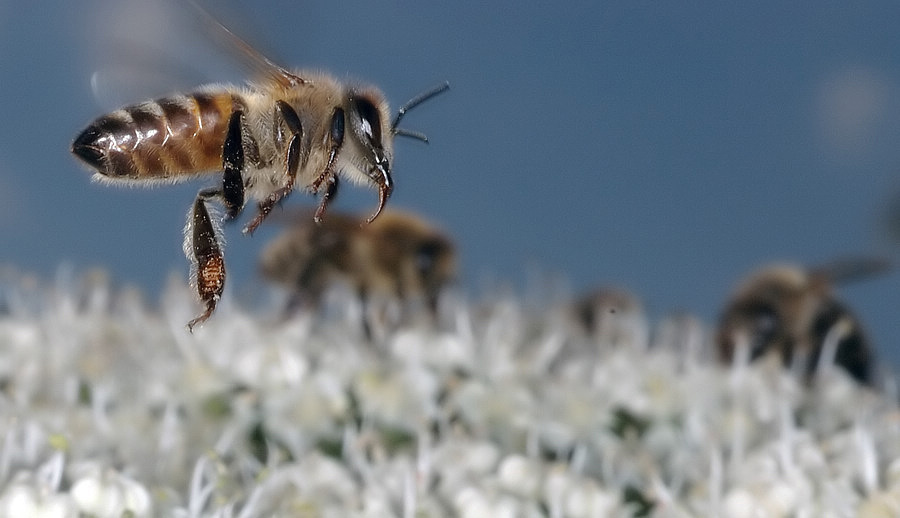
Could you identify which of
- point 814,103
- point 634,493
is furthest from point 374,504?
point 814,103

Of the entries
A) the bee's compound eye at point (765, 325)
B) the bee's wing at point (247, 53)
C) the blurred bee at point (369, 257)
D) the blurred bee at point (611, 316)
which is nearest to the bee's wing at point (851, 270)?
the bee's compound eye at point (765, 325)

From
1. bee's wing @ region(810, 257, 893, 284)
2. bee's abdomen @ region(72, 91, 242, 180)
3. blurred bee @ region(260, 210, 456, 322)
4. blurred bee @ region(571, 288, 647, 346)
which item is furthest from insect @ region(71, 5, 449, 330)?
bee's wing @ region(810, 257, 893, 284)

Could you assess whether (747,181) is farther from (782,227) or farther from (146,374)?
(146,374)

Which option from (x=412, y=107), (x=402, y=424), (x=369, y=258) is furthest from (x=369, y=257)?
(x=412, y=107)

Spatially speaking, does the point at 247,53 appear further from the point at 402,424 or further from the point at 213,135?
the point at 402,424

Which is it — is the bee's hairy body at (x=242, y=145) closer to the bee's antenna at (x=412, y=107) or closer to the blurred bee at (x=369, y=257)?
the bee's antenna at (x=412, y=107)
